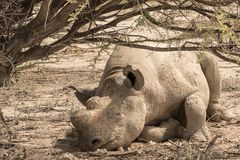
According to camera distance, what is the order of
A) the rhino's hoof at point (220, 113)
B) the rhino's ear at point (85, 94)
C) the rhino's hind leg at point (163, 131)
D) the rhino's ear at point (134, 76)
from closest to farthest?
1. the rhino's ear at point (134, 76)
2. the rhino's hind leg at point (163, 131)
3. the rhino's ear at point (85, 94)
4. the rhino's hoof at point (220, 113)

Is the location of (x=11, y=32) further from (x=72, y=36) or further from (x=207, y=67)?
(x=207, y=67)

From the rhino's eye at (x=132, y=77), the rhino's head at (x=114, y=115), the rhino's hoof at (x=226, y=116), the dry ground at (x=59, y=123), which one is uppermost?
the rhino's eye at (x=132, y=77)

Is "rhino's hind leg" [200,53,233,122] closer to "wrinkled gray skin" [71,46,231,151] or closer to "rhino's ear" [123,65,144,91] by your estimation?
"wrinkled gray skin" [71,46,231,151]

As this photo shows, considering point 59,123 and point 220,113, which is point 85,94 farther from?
point 220,113

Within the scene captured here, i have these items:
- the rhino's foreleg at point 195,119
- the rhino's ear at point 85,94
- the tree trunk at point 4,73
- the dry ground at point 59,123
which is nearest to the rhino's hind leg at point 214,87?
the dry ground at point 59,123

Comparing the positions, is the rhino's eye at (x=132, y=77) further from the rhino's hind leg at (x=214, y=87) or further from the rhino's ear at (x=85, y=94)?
the rhino's hind leg at (x=214, y=87)

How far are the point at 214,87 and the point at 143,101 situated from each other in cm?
175

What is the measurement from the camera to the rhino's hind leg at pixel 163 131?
7578mm

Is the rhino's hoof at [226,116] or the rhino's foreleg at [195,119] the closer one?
the rhino's foreleg at [195,119]

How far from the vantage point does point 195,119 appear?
767cm

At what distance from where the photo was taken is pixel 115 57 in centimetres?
776

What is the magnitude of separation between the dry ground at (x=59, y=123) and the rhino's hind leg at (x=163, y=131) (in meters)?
0.09

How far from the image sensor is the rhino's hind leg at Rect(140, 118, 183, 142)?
7578 mm

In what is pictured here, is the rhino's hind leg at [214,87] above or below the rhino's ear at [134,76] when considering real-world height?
below
